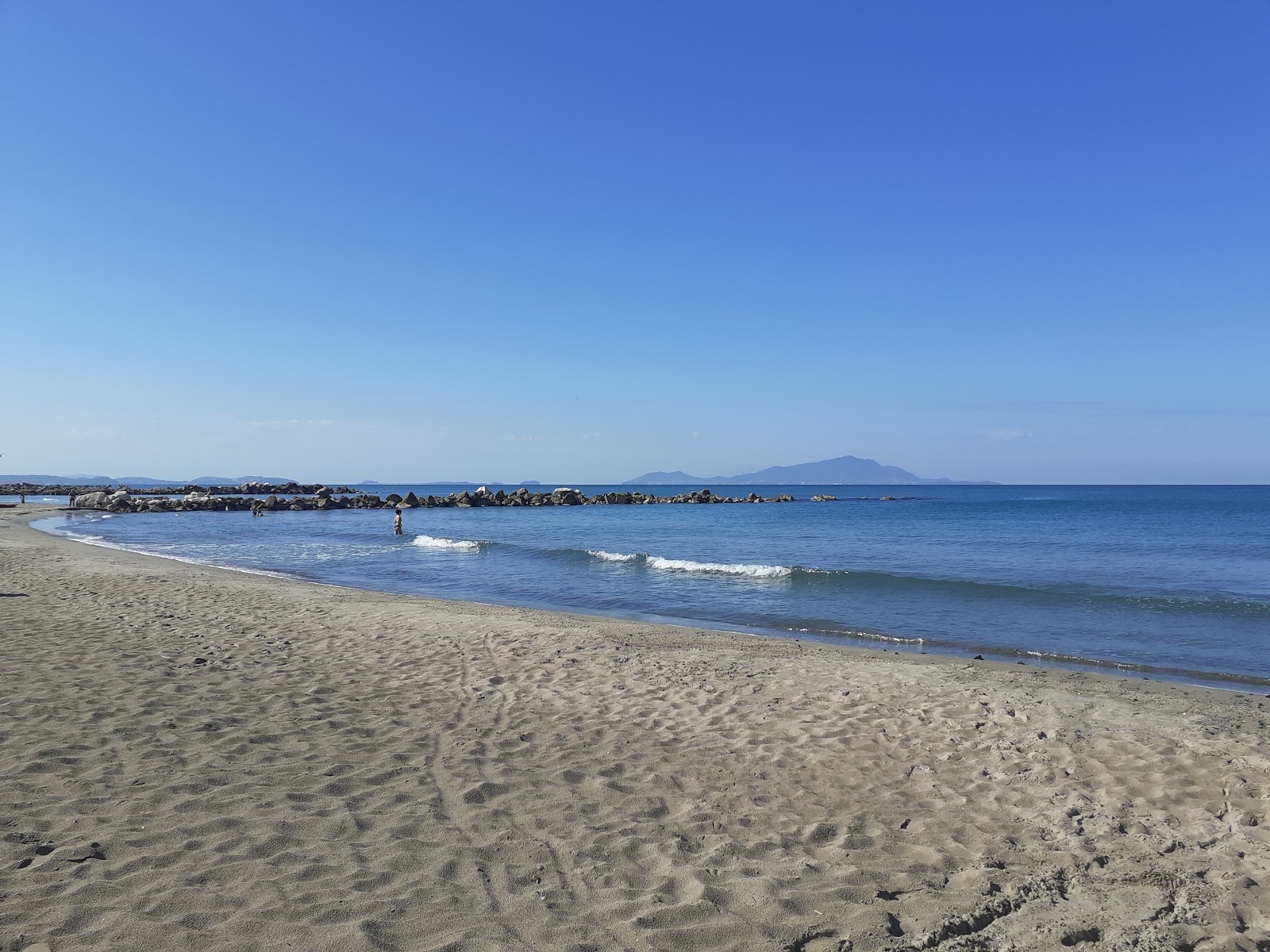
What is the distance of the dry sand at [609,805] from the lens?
3.75 meters

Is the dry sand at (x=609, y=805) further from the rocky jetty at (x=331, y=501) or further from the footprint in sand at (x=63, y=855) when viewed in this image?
the rocky jetty at (x=331, y=501)

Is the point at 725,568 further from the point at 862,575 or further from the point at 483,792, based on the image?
the point at 483,792

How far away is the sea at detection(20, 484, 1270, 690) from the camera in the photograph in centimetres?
1298

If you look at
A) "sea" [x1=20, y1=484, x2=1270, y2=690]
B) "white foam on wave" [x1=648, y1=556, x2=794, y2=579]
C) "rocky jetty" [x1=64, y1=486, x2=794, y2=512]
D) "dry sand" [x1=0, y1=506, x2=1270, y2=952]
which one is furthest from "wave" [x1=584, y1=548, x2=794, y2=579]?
"rocky jetty" [x1=64, y1=486, x2=794, y2=512]

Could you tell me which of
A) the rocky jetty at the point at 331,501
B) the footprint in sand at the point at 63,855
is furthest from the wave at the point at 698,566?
the rocky jetty at the point at 331,501

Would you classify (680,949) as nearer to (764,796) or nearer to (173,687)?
(764,796)

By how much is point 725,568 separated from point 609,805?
701 inches

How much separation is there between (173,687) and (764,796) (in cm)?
630

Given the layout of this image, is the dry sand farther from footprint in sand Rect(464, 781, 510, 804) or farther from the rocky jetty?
the rocky jetty

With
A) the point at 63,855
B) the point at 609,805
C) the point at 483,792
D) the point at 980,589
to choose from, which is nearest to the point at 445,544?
the point at 980,589

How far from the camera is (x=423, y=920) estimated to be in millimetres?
3697

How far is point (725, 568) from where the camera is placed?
22.8 metres

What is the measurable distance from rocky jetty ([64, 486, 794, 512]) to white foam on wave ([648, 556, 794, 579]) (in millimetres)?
34796

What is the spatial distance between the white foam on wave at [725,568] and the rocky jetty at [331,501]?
34.8m
